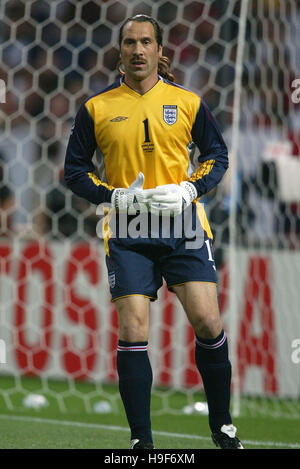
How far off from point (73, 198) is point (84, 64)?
127cm

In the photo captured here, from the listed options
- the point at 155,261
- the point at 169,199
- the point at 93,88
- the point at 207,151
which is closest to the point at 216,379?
the point at 155,261

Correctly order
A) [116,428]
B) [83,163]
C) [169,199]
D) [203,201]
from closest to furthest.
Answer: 1. [169,199]
2. [83,163]
3. [116,428]
4. [203,201]

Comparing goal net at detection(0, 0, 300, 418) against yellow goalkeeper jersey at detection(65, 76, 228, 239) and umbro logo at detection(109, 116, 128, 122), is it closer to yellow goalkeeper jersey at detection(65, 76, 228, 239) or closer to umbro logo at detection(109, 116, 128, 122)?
yellow goalkeeper jersey at detection(65, 76, 228, 239)

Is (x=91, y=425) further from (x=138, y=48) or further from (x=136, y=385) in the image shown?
(x=138, y=48)

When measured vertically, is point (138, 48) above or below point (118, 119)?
above

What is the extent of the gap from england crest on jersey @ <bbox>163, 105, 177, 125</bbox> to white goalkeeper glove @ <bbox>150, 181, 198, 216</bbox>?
27 cm

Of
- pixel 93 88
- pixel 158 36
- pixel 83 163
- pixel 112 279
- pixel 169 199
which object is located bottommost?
pixel 112 279

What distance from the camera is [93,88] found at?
7.62 metres

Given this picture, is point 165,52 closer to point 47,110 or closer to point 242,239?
point 47,110

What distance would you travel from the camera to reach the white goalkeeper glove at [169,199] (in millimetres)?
3143

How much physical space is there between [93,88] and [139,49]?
443 centimetres

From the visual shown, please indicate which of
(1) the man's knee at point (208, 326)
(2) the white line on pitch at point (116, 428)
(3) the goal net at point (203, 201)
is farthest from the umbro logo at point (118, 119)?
(3) the goal net at point (203, 201)

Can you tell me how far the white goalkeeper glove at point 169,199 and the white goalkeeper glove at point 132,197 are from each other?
0.11 feet

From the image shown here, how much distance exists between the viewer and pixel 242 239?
6523mm
